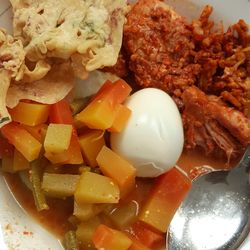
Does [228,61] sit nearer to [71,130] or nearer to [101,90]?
[101,90]

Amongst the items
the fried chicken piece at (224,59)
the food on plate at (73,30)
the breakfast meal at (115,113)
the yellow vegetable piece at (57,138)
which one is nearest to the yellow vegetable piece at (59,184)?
the breakfast meal at (115,113)

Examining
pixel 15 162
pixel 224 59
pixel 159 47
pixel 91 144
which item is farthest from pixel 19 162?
pixel 224 59

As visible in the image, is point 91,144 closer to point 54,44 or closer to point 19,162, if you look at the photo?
point 19,162

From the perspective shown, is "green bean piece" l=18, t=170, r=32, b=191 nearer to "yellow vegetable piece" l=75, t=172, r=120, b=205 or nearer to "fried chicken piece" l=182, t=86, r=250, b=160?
"yellow vegetable piece" l=75, t=172, r=120, b=205

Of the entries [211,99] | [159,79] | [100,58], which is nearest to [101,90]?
[100,58]

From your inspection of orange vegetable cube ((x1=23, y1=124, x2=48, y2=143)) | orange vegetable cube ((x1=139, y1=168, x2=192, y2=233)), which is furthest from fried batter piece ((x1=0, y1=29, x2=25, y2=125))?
orange vegetable cube ((x1=139, y1=168, x2=192, y2=233))

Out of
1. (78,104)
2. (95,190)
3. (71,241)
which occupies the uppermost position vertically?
(78,104)
